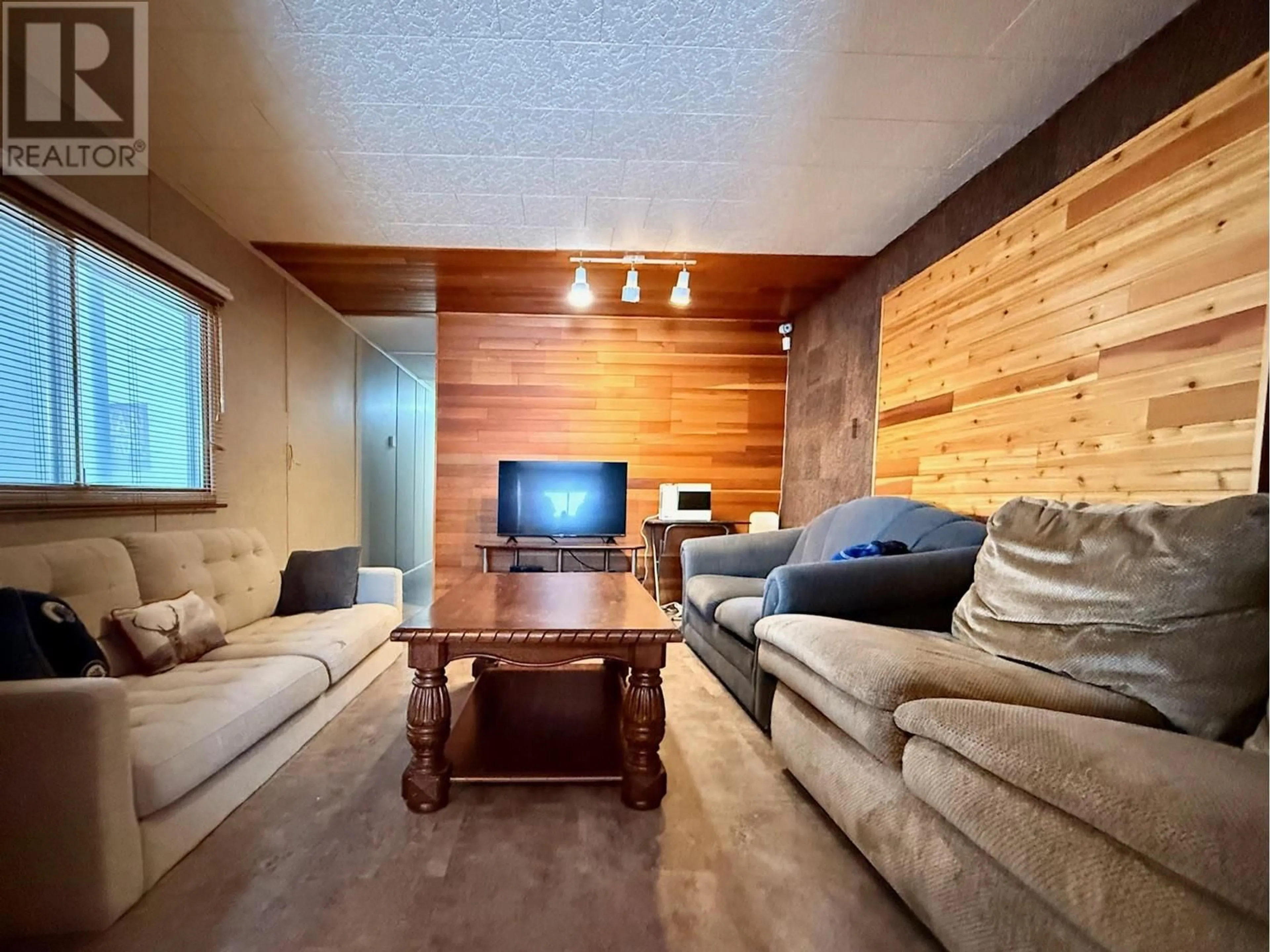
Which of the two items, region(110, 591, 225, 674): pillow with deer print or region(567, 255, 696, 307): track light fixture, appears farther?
region(567, 255, 696, 307): track light fixture

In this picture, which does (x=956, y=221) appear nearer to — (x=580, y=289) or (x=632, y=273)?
(x=632, y=273)

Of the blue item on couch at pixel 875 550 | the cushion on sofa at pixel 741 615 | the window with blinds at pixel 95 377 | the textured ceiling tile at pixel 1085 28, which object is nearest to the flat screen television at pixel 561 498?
the cushion on sofa at pixel 741 615

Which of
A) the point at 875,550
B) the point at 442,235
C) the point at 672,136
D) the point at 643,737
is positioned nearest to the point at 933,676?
the point at 643,737

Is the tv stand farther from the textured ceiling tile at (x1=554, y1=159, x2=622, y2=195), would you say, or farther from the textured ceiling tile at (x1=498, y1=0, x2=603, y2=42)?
the textured ceiling tile at (x1=498, y1=0, x2=603, y2=42)

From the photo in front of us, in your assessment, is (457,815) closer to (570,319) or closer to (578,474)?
(578,474)

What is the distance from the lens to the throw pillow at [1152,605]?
3.45 feet

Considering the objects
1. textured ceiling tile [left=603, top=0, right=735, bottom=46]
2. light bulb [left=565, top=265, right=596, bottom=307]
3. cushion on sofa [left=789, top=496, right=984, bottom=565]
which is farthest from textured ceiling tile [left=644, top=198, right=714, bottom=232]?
cushion on sofa [left=789, top=496, right=984, bottom=565]

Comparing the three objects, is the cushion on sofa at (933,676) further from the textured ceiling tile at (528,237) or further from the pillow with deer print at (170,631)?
the textured ceiling tile at (528,237)

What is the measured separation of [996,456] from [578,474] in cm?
291

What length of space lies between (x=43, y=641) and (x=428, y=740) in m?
1.02

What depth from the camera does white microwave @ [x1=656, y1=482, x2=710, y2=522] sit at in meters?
4.26

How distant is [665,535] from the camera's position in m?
4.43

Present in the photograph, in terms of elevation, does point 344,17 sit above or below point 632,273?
above

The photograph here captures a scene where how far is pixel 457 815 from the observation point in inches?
59.0
